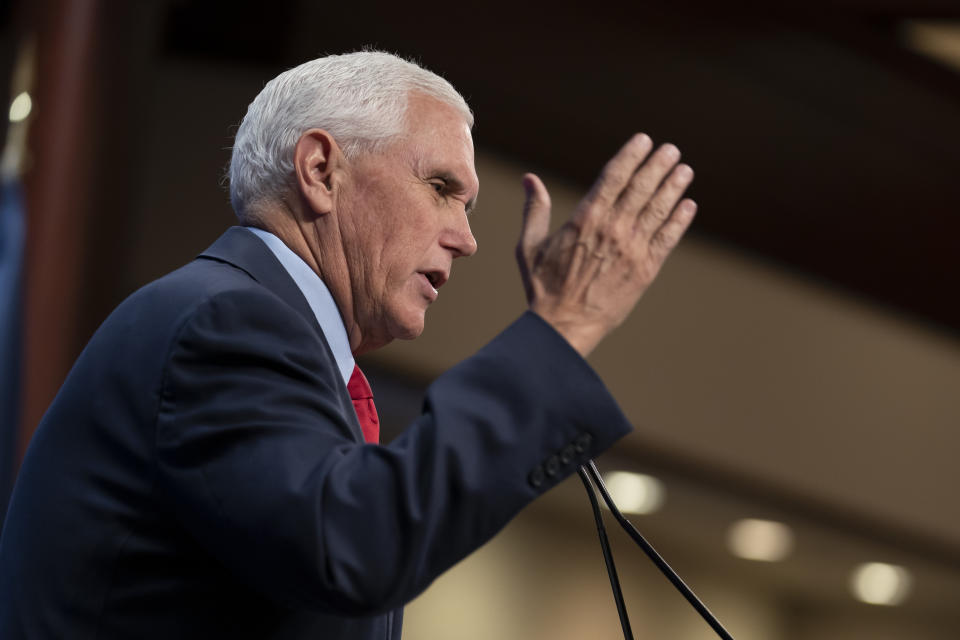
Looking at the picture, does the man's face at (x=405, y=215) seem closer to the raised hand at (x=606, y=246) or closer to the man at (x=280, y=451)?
the man at (x=280, y=451)

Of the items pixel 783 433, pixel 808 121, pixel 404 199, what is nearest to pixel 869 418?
pixel 783 433

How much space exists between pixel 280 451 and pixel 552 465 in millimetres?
219

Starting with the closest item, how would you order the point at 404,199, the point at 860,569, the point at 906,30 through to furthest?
the point at 404,199 < the point at 906,30 < the point at 860,569

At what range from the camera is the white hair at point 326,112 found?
129 centimetres

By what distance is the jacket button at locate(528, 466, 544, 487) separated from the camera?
3.12 ft

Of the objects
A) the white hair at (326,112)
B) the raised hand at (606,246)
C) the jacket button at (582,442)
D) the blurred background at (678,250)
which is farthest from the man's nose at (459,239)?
the blurred background at (678,250)

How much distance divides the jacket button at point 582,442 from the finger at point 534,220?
6.7 inches

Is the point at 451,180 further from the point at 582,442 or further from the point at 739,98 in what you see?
the point at 739,98

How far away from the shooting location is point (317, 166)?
1290 millimetres

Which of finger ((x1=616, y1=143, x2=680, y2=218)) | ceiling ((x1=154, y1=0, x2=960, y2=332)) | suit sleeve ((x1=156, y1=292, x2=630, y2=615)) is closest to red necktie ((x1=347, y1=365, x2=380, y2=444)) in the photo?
suit sleeve ((x1=156, y1=292, x2=630, y2=615))

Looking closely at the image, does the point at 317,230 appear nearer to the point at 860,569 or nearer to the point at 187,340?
the point at 187,340

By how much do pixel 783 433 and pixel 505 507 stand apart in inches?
200

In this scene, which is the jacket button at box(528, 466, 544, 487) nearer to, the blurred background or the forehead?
the forehead

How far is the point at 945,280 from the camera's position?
250 inches
